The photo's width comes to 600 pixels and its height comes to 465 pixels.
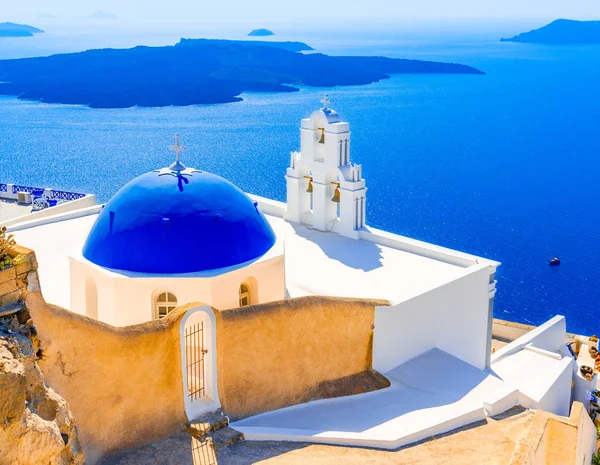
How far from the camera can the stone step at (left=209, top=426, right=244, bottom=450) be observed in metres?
9.59

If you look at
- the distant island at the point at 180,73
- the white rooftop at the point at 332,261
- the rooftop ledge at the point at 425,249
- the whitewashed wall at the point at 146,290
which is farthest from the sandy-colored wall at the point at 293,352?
the distant island at the point at 180,73

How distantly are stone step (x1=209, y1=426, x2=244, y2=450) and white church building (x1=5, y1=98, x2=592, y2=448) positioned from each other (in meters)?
0.15

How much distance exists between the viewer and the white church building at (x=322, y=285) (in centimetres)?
1086

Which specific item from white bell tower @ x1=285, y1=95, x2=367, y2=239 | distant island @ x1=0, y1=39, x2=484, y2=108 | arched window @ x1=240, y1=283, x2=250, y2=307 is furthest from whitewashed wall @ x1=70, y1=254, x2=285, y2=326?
distant island @ x1=0, y1=39, x2=484, y2=108

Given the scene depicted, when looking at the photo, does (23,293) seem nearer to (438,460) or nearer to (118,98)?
(438,460)

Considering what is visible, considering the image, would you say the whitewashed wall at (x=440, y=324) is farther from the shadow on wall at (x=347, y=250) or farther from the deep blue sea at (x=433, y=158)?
the deep blue sea at (x=433, y=158)

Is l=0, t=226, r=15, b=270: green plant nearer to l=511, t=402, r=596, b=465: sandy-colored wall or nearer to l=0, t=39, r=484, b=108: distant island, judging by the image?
l=511, t=402, r=596, b=465: sandy-colored wall

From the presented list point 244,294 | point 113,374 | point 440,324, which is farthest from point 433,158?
point 113,374

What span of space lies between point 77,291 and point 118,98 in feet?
247

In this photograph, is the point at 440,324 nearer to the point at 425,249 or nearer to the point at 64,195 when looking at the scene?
the point at 425,249

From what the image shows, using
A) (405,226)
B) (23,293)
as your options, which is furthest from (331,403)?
(405,226)

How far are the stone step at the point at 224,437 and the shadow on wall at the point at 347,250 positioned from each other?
5.18 metres

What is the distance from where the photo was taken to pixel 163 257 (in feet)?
36.0

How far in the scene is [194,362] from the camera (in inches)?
403
